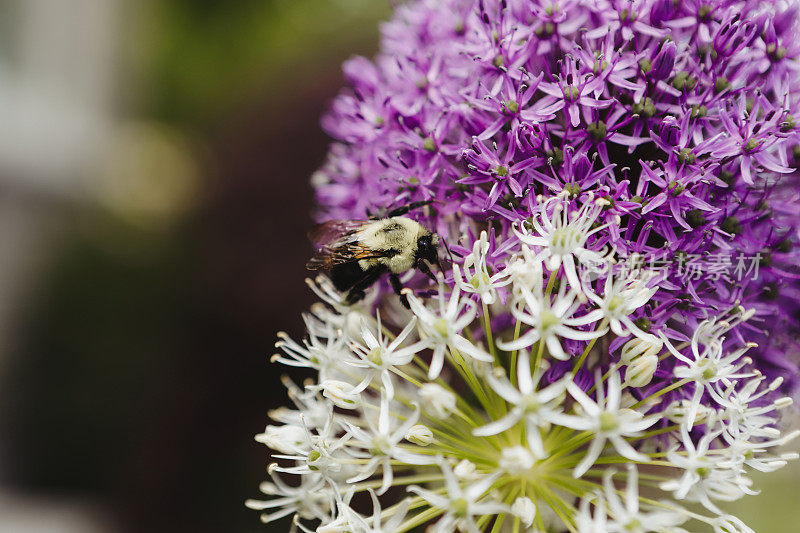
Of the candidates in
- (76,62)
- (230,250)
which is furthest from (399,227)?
(76,62)

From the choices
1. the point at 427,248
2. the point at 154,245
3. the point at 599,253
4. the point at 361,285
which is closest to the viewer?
the point at 599,253

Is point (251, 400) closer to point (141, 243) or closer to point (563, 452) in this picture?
point (141, 243)

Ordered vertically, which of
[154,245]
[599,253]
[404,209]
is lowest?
[599,253]

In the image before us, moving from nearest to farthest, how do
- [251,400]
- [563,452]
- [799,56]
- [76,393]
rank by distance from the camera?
[563,452] → [799,56] → [251,400] → [76,393]

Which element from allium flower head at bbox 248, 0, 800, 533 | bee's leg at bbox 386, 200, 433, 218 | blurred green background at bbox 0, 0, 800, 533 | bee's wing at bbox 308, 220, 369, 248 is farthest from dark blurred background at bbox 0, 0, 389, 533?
allium flower head at bbox 248, 0, 800, 533

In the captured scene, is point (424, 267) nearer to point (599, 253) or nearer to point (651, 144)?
point (599, 253)

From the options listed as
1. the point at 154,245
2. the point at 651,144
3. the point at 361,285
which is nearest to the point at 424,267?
the point at 361,285

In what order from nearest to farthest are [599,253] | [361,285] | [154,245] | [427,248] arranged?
[599,253] → [427,248] → [361,285] → [154,245]

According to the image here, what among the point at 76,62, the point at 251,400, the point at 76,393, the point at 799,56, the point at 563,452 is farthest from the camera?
the point at 76,62
